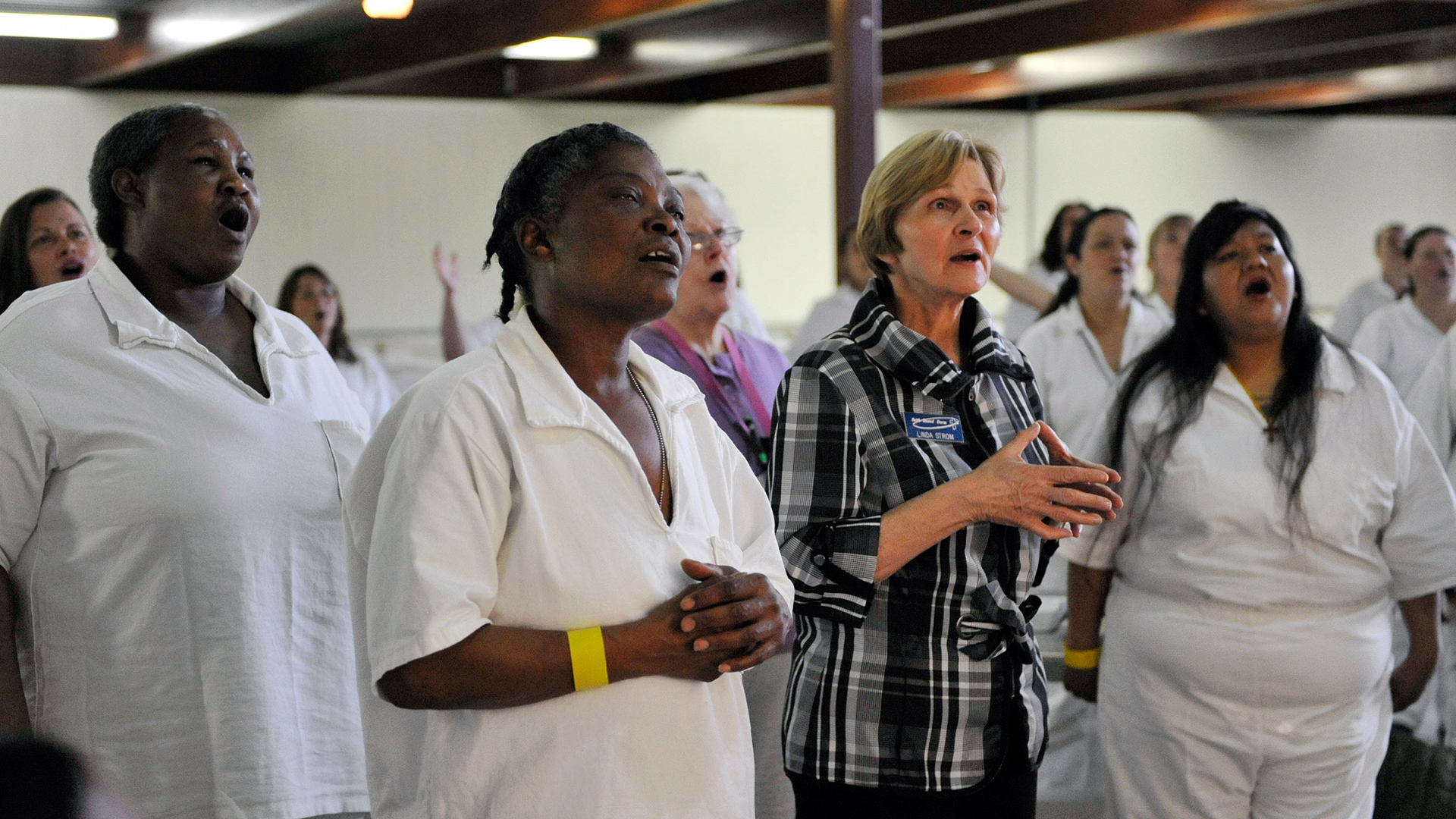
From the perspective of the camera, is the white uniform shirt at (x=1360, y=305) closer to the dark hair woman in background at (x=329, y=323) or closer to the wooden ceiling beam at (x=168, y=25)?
the dark hair woman in background at (x=329, y=323)

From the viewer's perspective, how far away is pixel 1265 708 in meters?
2.35

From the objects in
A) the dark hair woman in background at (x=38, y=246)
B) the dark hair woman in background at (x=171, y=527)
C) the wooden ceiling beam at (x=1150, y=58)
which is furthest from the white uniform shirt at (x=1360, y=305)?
the dark hair woman in background at (x=171, y=527)

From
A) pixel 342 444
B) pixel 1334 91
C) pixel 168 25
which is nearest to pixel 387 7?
pixel 168 25

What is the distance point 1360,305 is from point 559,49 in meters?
5.03

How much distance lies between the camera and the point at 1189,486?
2.38 meters

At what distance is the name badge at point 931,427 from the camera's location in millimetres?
1897

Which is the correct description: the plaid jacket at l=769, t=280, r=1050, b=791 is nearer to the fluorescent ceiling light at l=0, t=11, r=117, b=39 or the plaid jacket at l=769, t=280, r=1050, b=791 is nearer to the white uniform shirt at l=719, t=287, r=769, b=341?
the white uniform shirt at l=719, t=287, r=769, b=341

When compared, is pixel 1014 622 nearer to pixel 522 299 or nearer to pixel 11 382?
pixel 522 299

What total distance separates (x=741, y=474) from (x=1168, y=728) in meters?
1.21

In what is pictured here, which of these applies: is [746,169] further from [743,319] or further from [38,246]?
[38,246]

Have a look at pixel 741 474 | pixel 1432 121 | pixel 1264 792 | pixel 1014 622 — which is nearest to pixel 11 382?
pixel 741 474

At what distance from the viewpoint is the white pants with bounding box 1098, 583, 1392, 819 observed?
2336 millimetres

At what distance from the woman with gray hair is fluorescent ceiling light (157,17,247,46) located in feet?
17.8

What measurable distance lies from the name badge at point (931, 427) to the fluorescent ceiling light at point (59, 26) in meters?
6.60
